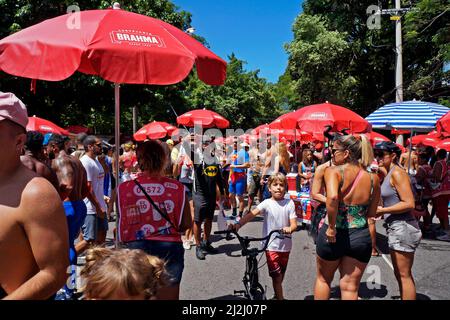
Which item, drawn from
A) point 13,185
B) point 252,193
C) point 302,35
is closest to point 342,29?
point 302,35

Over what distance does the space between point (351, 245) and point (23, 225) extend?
9.01 ft

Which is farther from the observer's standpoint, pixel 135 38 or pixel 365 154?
pixel 365 154

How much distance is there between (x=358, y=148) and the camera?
366 centimetres

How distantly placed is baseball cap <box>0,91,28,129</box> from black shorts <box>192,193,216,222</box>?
193 inches

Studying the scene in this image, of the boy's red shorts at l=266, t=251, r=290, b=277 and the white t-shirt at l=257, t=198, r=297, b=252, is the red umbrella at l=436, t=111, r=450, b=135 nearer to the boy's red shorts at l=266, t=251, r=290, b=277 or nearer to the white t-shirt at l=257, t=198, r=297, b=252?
the white t-shirt at l=257, t=198, r=297, b=252

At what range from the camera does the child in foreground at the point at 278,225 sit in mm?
4089

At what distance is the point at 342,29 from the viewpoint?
2538cm

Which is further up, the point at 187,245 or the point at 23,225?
the point at 23,225

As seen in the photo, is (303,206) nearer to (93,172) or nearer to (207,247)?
(207,247)

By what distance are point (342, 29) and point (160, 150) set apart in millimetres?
24986

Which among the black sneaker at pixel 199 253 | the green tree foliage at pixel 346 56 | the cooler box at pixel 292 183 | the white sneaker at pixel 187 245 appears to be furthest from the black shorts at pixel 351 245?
the green tree foliage at pixel 346 56

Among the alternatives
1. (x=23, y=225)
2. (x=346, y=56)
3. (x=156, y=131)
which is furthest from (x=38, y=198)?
(x=346, y=56)

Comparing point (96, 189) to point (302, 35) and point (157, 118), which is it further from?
point (157, 118)

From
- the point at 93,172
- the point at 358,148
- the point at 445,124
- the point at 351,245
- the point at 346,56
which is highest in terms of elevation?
the point at 346,56
